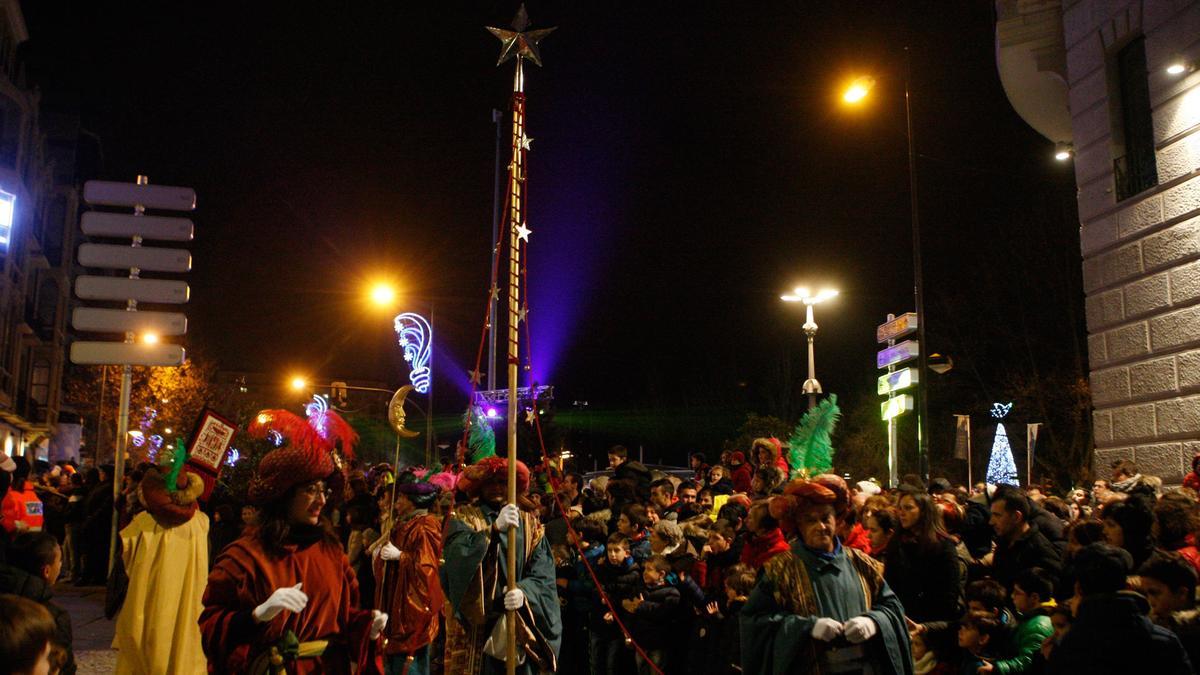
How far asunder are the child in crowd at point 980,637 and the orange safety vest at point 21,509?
30.2 feet

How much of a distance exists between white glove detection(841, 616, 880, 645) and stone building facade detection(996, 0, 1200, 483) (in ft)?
23.5

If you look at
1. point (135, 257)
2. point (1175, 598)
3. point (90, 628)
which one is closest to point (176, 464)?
point (135, 257)

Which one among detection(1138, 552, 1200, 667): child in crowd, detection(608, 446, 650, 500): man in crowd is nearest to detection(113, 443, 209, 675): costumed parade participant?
detection(608, 446, 650, 500): man in crowd

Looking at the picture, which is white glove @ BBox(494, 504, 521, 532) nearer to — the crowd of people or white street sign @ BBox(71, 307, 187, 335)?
the crowd of people

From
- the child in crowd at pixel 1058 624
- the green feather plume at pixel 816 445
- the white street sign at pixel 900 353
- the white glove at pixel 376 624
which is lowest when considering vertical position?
the child in crowd at pixel 1058 624

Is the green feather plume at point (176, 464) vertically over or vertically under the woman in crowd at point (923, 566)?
over

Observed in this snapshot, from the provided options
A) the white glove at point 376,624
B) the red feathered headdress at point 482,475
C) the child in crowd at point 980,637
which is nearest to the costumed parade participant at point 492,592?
the red feathered headdress at point 482,475

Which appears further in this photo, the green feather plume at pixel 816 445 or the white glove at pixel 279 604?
the green feather plume at pixel 816 445

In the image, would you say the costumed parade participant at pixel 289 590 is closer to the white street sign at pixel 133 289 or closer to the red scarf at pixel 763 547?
the red scarf at pixel 763 547

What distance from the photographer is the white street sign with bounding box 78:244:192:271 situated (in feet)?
37.8

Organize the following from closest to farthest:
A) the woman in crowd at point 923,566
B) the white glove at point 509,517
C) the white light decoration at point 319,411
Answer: the white glove at point 509,517, the woman in crowd at point 923,566, the white light decoration at point 319,411

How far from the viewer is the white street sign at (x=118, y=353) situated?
36.4 ft

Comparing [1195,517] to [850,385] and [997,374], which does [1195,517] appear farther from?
[850,385]

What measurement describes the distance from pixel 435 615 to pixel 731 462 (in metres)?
7.24
